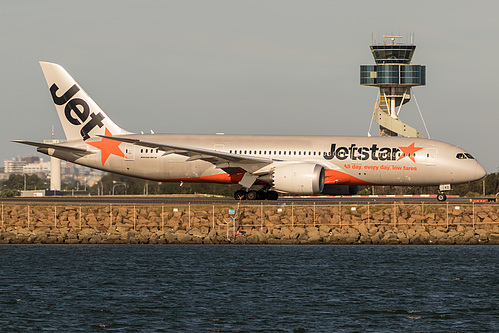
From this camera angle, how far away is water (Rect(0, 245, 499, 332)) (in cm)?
2856

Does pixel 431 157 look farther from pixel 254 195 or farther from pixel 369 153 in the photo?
pixel 254 195

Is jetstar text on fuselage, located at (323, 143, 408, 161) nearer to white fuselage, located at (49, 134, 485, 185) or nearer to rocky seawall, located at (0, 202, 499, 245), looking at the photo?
white fuselage, located at (49, 134, 485, 185)

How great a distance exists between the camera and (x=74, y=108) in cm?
5803

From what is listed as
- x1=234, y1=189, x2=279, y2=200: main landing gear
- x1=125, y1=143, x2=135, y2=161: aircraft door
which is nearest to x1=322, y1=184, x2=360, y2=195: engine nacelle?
x1=234, y1=189, x2=279, y2=200: main landing gear

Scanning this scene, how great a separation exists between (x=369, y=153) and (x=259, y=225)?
9.46 meters

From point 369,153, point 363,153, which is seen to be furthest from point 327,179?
point 369,153

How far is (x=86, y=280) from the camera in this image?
121 ft

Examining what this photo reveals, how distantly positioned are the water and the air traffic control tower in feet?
235

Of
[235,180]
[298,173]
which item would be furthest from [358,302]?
[235,180]

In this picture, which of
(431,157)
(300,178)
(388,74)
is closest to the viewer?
(300,178)

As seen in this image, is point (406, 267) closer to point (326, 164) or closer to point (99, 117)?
point (326, 164)

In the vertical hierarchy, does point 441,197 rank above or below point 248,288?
above

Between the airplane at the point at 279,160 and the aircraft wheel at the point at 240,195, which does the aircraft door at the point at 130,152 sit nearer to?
the airplane at the point at 279,160

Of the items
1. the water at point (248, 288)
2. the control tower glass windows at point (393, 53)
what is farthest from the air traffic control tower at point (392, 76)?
the water at point (248, 288)
